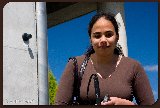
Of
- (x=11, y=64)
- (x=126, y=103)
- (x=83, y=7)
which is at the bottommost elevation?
(x=126, y=103)

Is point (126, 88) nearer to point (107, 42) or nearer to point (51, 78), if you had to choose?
point (107, 42)

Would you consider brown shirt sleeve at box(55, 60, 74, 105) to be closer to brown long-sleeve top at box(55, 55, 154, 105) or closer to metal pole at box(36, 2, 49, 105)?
brown long-sleeve top at box(55, 55, 154, 105)

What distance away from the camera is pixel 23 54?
6602mm

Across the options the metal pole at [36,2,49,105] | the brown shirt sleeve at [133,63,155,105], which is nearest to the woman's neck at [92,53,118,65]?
the brown shirt sleeve at [133,63,155,105]

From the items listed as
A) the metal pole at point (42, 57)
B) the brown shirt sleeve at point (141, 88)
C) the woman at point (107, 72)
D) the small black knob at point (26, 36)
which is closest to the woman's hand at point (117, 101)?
the woman at point (107, 72)

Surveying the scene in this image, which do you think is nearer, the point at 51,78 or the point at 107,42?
the point at 107,42

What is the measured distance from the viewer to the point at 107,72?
1619mm

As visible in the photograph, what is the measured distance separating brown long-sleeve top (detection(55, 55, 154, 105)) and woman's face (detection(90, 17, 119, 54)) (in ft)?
0.33

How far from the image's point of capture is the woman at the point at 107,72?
154 centimetres

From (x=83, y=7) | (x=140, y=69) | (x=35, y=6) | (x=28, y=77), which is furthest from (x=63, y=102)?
(x=83, y=7)

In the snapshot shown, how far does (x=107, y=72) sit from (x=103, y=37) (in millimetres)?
180

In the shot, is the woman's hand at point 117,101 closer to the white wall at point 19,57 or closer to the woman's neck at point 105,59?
the woman's neck at point 105,59

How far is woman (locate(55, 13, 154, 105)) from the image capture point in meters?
1.54

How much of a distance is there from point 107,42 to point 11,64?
4.81 m
